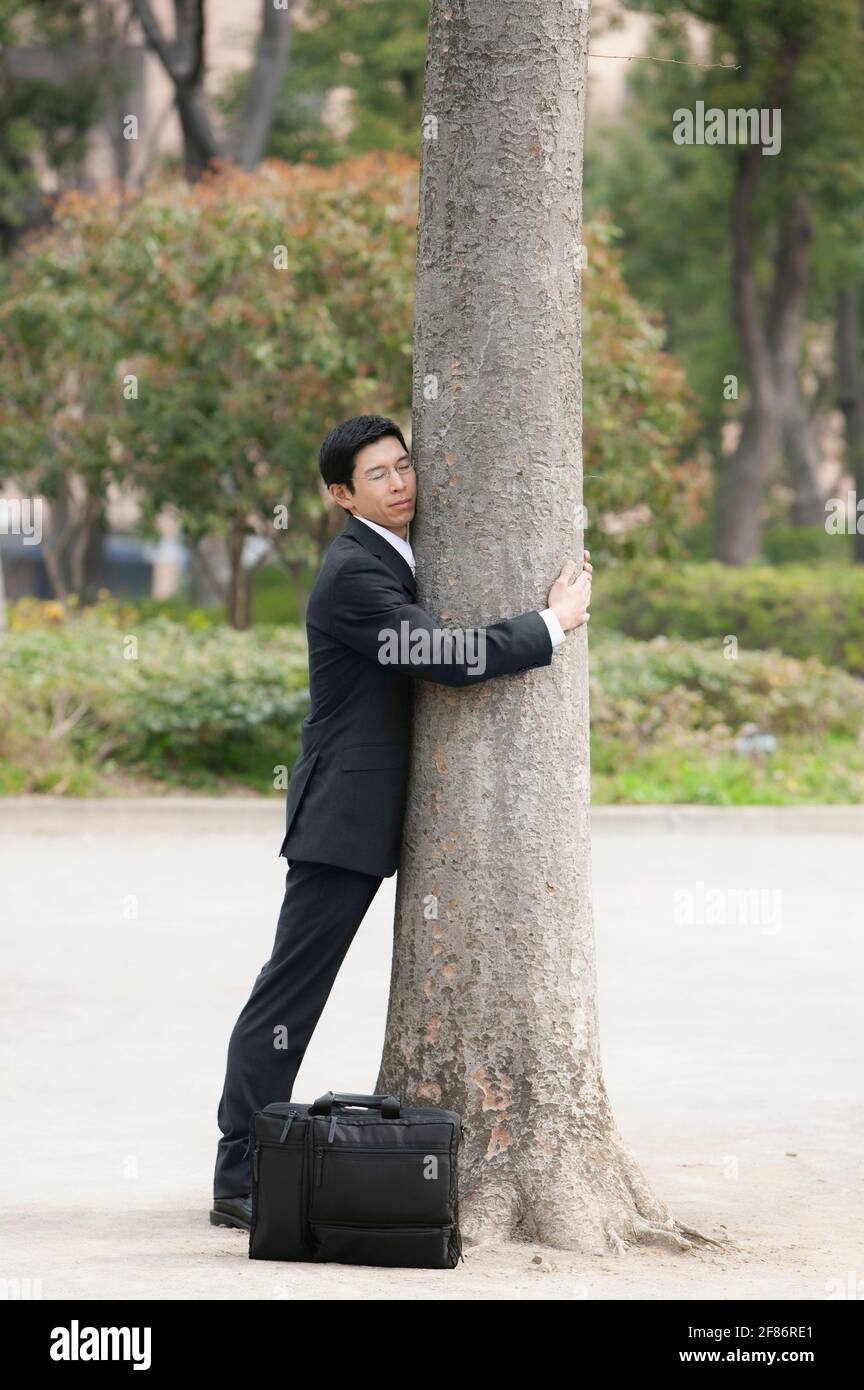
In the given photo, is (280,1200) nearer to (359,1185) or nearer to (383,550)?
(359,1185)

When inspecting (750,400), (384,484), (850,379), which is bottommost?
(384,484)

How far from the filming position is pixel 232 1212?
5207 millimetres

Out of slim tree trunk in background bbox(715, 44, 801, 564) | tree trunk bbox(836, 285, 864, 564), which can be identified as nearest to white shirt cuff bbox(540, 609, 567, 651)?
slim tree trunk in background bbox(715, 44, 801, 564)

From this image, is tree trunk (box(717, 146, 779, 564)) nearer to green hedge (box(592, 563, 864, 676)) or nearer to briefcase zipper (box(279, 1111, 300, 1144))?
green hedge (box(592, 563, 864, 676))

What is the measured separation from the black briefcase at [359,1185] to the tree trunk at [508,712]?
1.30ft

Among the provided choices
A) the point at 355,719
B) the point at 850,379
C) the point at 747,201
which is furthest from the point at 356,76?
the point at 355,719

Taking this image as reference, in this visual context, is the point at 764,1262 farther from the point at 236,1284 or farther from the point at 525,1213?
the point at 236,1284

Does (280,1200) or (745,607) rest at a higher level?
(745,607)

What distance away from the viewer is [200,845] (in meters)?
12.6

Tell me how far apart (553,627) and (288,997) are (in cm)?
124

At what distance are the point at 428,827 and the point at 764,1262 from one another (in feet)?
4.66

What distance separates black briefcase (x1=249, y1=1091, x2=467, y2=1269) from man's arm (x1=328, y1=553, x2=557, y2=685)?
43.5 inches

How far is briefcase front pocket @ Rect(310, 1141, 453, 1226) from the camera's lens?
4609 millimetres

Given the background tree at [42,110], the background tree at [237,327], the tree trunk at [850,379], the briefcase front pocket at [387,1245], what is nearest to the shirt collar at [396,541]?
the briefcase front pocket at [387,1245]
